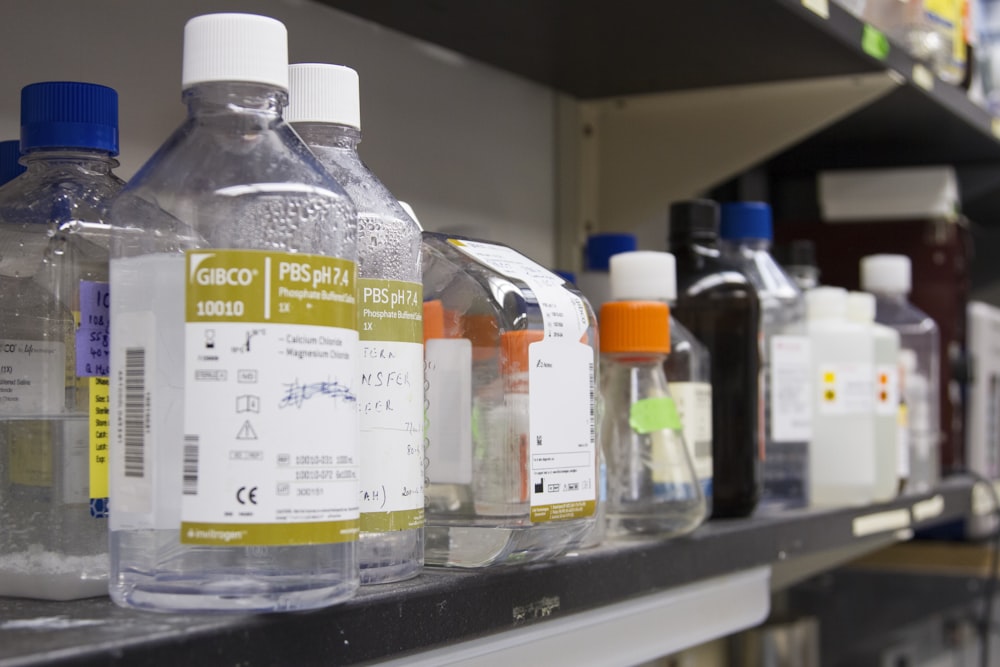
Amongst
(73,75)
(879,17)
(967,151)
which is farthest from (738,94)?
(73,75)

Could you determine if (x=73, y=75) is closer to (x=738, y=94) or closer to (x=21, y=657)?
(x=21, y=657)

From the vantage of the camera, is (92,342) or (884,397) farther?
(884,397)

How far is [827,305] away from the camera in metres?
1.46

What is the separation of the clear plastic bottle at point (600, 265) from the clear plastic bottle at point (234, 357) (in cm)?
62

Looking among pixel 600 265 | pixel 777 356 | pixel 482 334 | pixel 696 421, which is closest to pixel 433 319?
pixel 482 334

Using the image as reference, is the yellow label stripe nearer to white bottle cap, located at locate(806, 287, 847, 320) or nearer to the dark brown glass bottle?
the dark brown glass bottle

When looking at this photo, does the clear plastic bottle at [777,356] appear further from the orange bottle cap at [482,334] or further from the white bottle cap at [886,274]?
the orange bottle cap at [482,334]

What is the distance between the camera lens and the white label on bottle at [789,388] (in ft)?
4.30

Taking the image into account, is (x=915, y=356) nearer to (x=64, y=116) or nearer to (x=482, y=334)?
(x=482, y=334)

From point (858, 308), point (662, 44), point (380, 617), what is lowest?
point (380, 617)

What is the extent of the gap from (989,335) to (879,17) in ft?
2.35

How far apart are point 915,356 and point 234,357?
135 cm

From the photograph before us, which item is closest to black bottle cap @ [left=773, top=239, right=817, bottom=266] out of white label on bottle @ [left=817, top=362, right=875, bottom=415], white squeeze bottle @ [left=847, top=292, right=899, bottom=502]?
white squeeze bottle @ [left=847, top=292, right=899, bottom=502]

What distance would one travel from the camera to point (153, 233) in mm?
659
